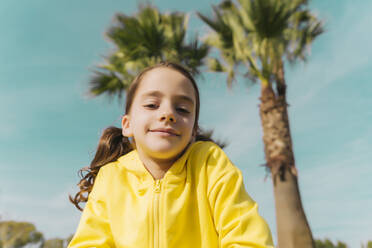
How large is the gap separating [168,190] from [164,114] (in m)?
0.35

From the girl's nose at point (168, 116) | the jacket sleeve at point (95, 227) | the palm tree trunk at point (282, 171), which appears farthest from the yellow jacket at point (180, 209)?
the palm tree trunk at point (282, 171)

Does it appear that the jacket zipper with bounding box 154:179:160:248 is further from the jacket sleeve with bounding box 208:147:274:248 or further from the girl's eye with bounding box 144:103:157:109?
the girl's eye with bounding box 144:103:157:109

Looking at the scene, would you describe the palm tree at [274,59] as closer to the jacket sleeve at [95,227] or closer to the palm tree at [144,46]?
the palm tree at [144,46]

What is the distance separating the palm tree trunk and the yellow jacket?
4.73 metres

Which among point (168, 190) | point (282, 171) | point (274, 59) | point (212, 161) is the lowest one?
point (168, 190)

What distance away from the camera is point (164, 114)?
143 centimetres

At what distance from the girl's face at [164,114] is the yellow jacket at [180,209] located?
0.11 meters

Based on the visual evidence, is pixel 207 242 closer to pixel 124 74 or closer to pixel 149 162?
pixel 149 162

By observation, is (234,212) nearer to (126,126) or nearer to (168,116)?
(168,116)

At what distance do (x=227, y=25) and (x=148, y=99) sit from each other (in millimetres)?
5910

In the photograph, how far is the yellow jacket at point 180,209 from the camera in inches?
51.4

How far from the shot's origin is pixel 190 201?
145 centimetres

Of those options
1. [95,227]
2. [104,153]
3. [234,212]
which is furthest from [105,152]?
[234,212]

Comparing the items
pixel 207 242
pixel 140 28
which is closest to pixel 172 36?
pixel 140 28
